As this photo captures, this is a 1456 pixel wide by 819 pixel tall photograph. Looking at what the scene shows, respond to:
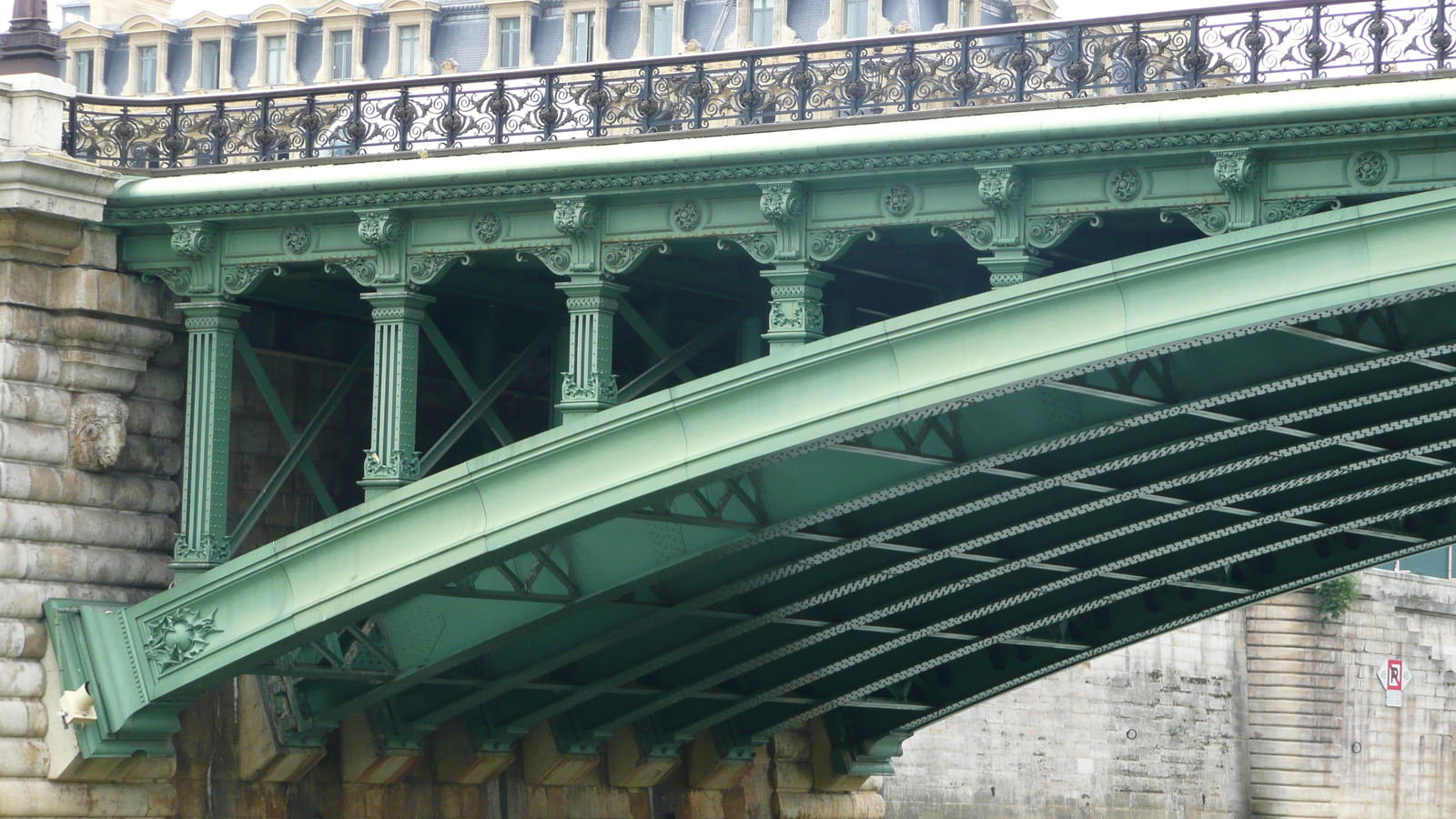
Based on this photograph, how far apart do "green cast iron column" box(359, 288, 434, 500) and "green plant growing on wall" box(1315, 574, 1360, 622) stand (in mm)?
35180

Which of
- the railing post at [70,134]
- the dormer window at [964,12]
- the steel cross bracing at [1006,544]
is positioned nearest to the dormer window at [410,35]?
the dormer window at [964,12]

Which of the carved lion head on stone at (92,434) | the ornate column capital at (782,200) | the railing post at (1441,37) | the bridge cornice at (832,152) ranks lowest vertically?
the carved lion head on stone at (92,434)

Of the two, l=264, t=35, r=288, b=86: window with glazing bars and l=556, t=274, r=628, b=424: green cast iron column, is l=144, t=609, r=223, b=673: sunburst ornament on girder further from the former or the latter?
l=264, t=35, r=288, b=86: window with glazing bars

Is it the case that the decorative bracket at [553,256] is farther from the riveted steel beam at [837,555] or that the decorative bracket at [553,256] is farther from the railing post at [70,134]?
the railing post at [70,134]

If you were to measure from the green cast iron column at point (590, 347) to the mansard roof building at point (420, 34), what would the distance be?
4205 centimetres

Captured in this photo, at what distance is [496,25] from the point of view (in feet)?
227

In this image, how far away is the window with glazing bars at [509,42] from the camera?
68.8 meters

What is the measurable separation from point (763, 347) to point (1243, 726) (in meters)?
32.6

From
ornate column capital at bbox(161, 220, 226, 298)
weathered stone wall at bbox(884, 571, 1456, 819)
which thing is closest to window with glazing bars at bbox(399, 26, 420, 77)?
weathered stone wall at bbox(884, 571, 1456, 819)

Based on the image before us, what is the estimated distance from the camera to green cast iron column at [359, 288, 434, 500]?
1880cm

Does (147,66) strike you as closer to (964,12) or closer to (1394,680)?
(964,12)

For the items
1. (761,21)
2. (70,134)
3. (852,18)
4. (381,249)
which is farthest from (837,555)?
(761,21)

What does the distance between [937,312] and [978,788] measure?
28154mm

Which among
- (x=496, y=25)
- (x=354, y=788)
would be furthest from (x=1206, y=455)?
(x=496, y=25)
